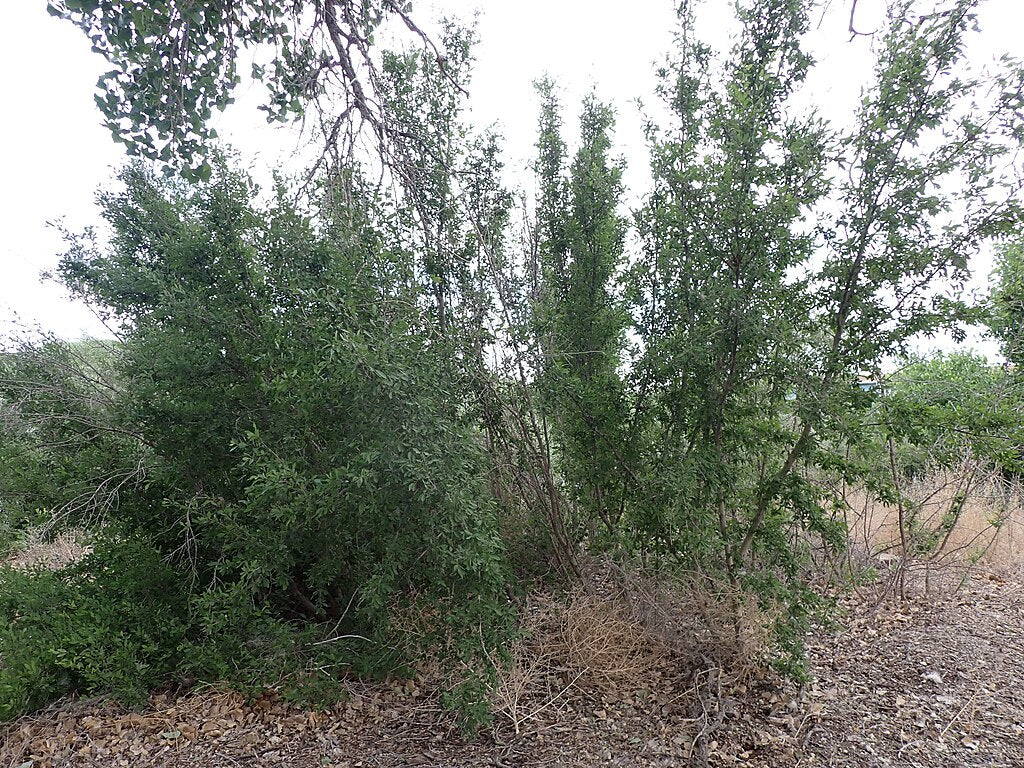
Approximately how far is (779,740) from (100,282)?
3.62 meters

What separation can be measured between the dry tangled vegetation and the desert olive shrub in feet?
0.75

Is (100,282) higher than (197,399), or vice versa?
(100,282)

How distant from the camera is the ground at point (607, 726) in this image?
2521 millimetres

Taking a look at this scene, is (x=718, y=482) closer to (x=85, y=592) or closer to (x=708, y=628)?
(x=708, y=628)

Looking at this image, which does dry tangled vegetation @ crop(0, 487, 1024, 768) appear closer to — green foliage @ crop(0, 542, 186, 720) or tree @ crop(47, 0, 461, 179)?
green foliage @ crop(0, 542, 186, 720)

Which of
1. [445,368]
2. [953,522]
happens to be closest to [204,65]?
[445,368]

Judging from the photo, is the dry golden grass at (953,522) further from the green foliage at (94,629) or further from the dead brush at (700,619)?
the green foliage at (94,629)

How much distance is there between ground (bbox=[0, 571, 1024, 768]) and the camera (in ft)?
8.27

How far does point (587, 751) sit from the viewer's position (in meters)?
2.58

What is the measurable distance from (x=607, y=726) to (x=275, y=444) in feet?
5.94

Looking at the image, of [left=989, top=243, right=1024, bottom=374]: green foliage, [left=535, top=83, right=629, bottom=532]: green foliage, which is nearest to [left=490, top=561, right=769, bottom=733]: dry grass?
[left=535, top=83, right=629, bottom=532]: green foliage

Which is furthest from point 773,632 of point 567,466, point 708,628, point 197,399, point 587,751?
point 197,399

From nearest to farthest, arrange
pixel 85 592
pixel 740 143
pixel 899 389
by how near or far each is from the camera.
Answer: pixel 740 143 → pixel 899 389 → pixel 85 592

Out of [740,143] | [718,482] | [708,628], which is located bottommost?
[708,628]
